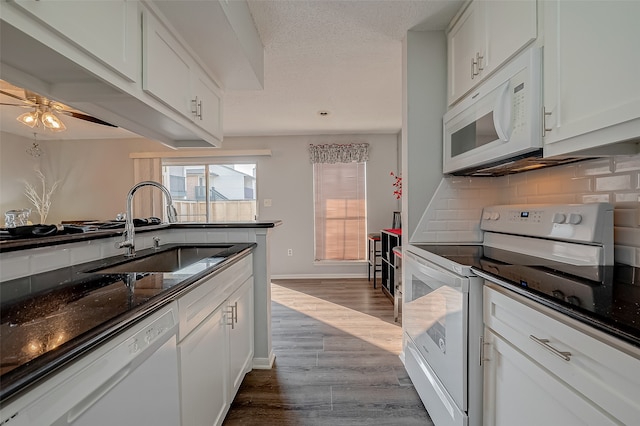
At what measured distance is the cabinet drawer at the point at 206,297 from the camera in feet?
3.52

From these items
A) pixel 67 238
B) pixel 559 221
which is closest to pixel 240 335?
pixel 67 238

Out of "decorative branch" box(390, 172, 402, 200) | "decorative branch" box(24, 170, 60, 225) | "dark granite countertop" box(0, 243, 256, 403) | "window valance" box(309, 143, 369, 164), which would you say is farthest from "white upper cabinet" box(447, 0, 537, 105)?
"decorative branch" box(24, 170, 60, 225)

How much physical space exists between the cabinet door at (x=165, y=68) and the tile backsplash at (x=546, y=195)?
5.34 feet

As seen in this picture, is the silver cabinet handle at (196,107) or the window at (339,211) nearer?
the silver cabinet handle at (196,107)

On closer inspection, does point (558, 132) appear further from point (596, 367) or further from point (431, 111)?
point (431, 111)

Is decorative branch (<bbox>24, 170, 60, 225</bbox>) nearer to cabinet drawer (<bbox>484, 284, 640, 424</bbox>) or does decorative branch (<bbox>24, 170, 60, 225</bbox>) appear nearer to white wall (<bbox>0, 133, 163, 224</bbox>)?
white wall (<bbox>0, 133, 163, 224</bbox>)

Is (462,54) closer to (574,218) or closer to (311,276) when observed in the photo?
(574,218)

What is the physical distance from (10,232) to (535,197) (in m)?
2.56

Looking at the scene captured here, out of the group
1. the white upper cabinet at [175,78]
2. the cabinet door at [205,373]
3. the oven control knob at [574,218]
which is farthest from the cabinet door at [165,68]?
the oven control knob at [574,218]

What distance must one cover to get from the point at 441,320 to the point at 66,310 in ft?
4.69

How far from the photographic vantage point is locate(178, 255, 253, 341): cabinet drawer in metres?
1.07

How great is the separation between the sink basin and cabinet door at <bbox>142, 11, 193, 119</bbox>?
80cm

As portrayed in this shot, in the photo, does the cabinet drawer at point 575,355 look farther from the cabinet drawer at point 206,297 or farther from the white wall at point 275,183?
the white wall at point 275,183

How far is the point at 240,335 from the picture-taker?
69.9 inches
